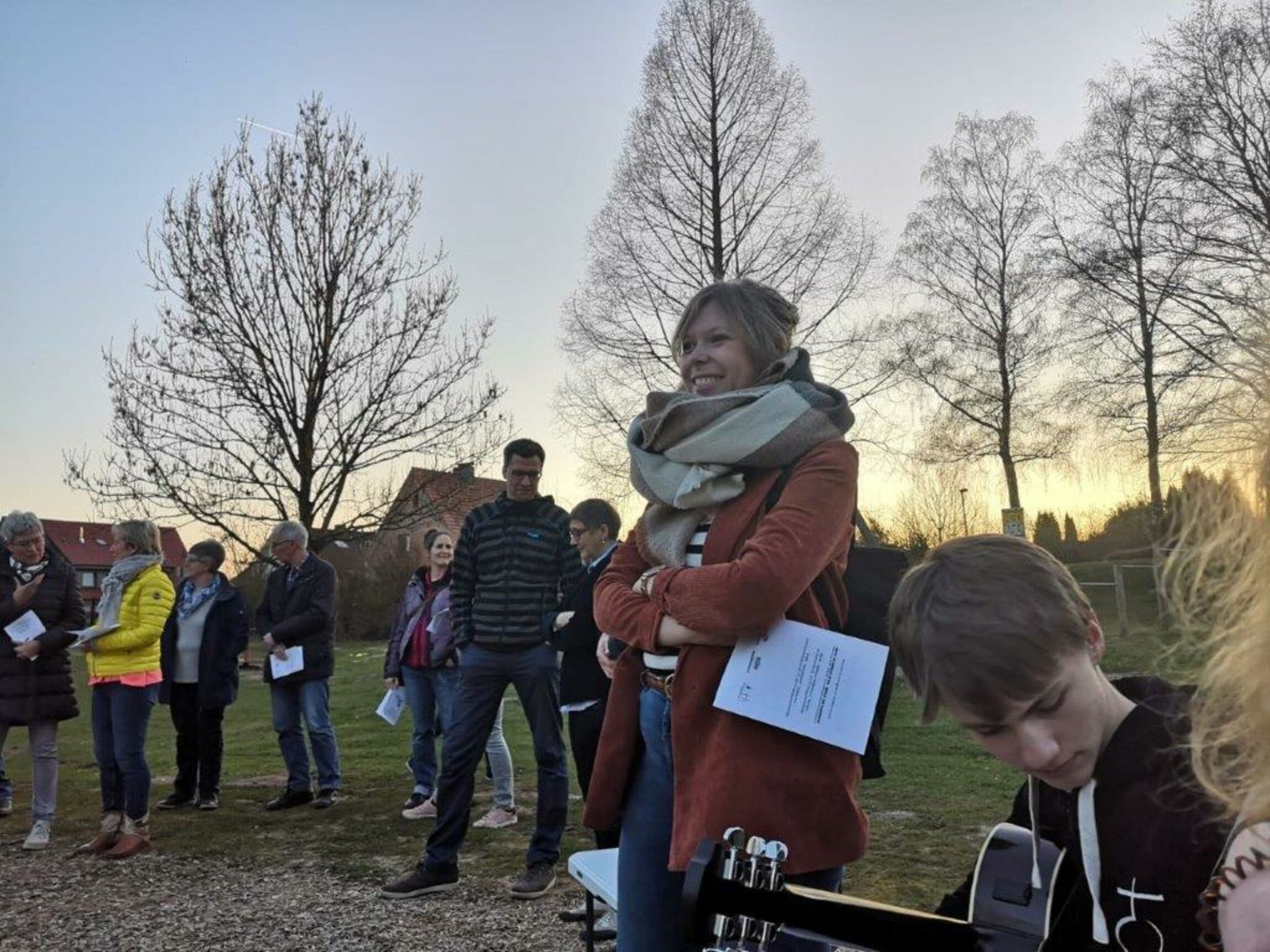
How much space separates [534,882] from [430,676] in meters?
2.42

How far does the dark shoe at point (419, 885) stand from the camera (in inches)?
193

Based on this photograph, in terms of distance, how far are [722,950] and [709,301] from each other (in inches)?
65.0

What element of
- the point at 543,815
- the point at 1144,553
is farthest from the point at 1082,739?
the point at 543,815

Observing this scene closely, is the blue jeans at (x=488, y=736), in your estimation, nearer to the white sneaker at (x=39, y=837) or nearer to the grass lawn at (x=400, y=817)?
the grass lawn at (x=400, y=817)

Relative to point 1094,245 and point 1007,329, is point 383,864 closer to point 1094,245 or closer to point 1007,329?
point 1094,245

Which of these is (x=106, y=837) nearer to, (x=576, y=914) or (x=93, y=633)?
(x=93, y=633)

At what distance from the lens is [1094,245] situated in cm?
2009

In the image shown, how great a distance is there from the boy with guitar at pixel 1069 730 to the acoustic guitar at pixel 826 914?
37mm

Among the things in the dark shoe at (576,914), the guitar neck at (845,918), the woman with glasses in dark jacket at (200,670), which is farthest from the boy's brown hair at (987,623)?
the woman with glasses in dark jacket at (200,670)

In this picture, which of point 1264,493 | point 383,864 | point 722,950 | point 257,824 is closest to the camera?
point 1264,493

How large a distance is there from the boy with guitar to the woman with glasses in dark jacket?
6.72 meters

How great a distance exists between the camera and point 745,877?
1.19 meters

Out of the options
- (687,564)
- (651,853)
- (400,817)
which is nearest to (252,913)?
(400,817)

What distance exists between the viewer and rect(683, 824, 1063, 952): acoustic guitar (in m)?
1.15
